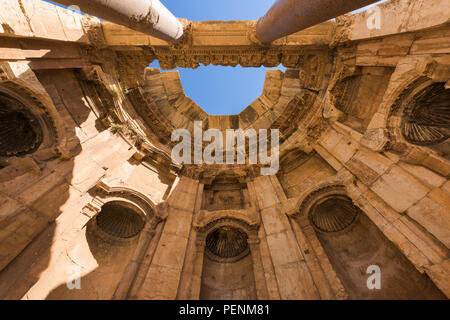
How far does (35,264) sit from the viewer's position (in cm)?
481

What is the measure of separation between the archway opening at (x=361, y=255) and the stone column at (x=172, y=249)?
5385mm

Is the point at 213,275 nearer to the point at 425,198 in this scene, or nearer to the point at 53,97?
the point at 425,198

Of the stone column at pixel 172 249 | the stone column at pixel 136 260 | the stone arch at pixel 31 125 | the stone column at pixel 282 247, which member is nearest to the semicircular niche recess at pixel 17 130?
the stone arch at pixel 31 125

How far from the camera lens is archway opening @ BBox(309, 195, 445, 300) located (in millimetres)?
4914

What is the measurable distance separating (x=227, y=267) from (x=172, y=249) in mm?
2538

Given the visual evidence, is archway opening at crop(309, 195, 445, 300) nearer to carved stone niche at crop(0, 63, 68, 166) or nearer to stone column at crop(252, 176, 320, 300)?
stone column at crop(252, 176, 320, 300)

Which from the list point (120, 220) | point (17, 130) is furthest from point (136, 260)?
point (17, 130)

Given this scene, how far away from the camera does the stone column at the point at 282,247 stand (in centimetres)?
549

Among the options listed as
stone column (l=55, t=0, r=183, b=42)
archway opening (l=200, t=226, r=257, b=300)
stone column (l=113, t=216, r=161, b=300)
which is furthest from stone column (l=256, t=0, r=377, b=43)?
stone column (l=113, t=216, r=161, b=300)

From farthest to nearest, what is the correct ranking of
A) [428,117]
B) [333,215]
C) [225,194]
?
[225,194], [333,215], [428,117]

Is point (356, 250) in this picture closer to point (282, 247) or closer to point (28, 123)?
point (282, 247)

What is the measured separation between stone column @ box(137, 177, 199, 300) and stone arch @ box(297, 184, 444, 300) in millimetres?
4921

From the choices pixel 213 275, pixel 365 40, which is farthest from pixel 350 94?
pixel 213 275

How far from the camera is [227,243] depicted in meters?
8.04
